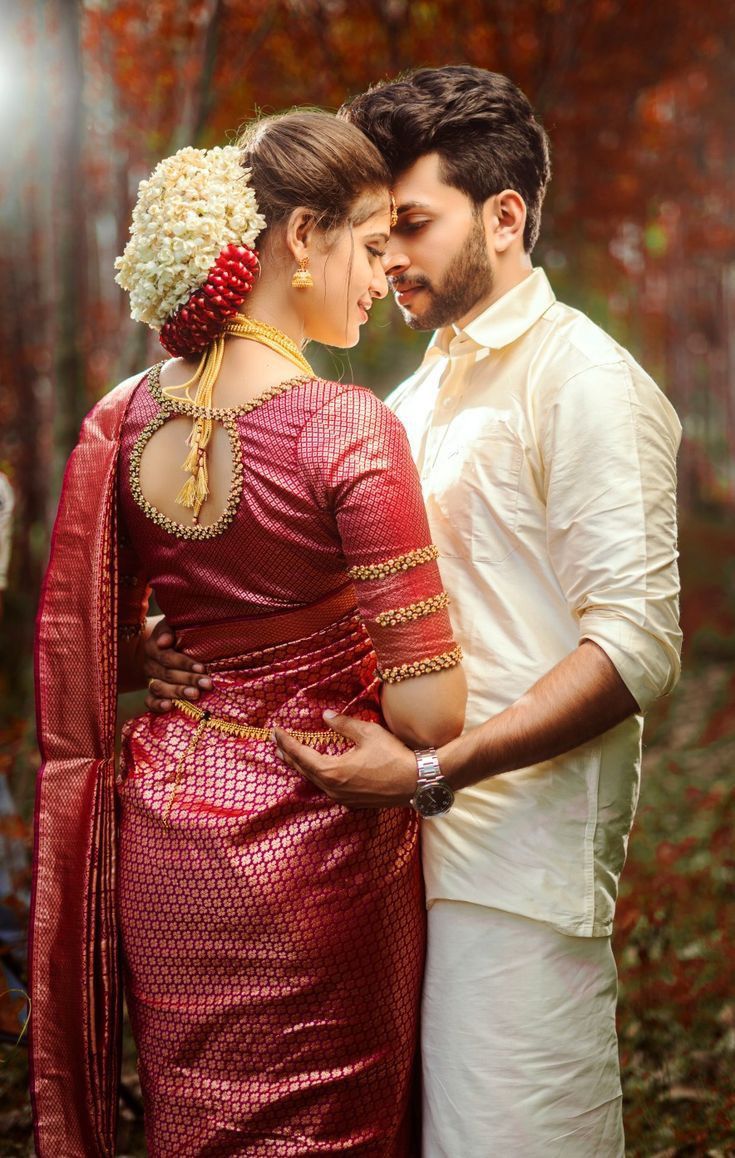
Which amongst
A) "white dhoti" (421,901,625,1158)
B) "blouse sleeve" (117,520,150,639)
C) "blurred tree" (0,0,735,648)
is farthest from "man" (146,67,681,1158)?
"blurred tree" (0,0,735,648)

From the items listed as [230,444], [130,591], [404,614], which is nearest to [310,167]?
[230,444]

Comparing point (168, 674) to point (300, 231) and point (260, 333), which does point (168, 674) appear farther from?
point (300, 231)

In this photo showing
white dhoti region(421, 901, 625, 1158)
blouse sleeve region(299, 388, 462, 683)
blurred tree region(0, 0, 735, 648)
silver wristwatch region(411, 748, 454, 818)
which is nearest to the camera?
blouse sleeve region(299, 388, 462, 683)

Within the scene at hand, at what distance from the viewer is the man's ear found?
100.0 inches

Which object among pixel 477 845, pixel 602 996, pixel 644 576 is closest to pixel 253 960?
pixel 477 845

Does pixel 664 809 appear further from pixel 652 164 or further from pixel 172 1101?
pixel 652 164

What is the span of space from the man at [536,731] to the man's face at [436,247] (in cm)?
10

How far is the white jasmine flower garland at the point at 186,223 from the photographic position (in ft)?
6.76

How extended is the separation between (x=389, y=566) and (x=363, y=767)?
0.37 metres

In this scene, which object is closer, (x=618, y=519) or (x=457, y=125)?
(x=618, y=519)

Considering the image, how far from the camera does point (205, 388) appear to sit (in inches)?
82.7

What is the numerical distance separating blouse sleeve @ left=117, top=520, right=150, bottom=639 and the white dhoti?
900 mm

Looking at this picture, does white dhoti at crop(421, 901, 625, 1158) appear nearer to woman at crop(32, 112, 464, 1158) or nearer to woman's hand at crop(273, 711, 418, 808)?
woman at crop(32, 112, 464, 1158)

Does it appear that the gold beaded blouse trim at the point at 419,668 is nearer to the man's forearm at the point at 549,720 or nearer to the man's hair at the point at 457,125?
the man's forearm at the point at 549,720
